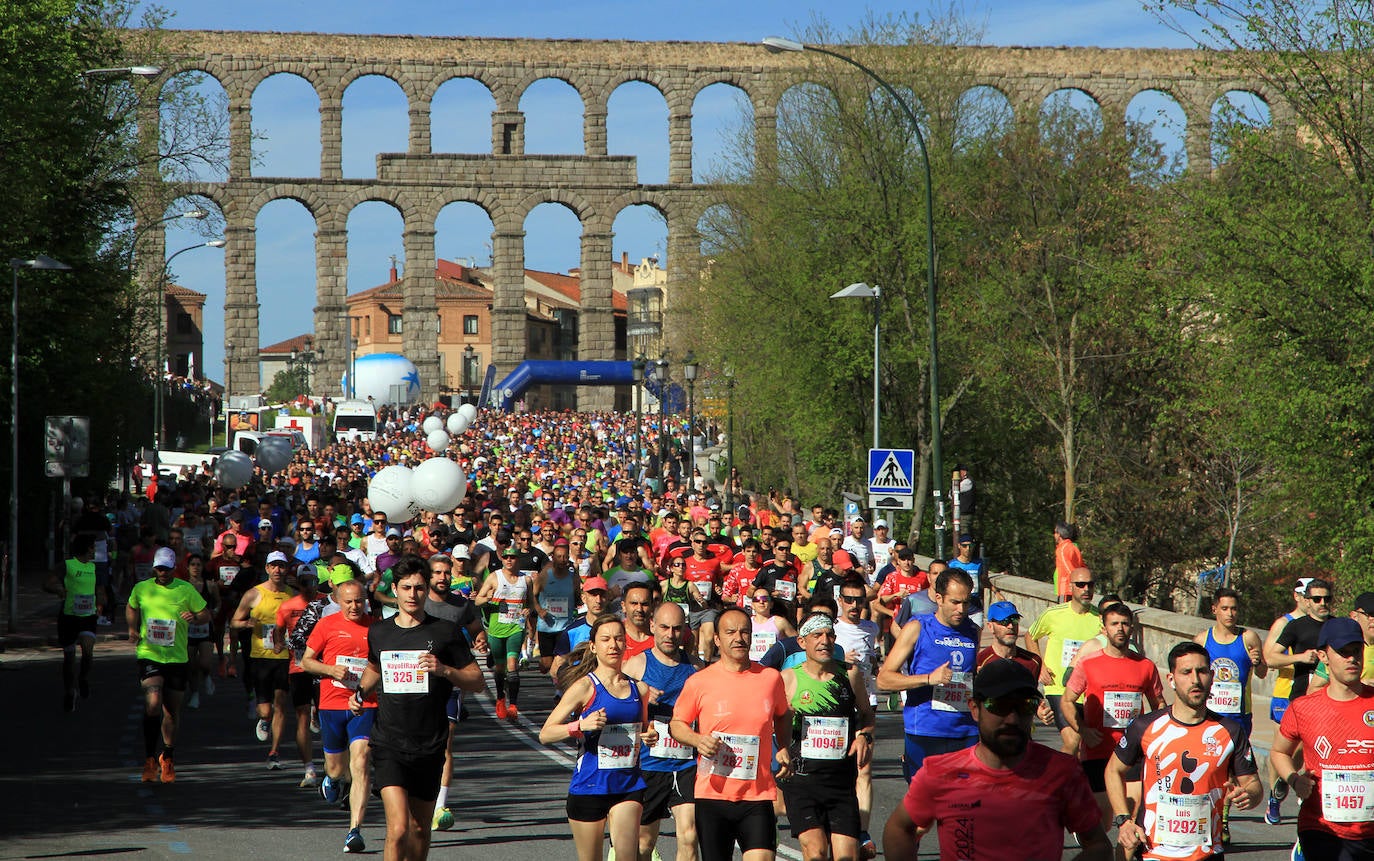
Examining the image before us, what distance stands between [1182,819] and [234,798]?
738cm

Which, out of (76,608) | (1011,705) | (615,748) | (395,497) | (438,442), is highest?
(438,442)

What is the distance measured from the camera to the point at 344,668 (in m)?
10.3

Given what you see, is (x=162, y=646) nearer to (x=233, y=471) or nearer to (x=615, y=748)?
(x=615, y=748)

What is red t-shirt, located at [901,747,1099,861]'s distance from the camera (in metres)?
4.76

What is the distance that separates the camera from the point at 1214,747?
22.8 feet

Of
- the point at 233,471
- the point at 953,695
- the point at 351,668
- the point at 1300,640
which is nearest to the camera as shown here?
the point at 953,695

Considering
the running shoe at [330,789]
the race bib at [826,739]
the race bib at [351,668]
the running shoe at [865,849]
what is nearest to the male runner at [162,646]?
the running shoe at [330,789]

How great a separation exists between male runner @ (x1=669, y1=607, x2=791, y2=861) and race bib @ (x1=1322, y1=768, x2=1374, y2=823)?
2.37 m

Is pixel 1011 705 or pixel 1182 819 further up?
pixel 1011 705

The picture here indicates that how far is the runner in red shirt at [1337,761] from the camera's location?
7.22m

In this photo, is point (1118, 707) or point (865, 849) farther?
point (1118, 707)

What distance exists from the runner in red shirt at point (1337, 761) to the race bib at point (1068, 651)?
296 cm

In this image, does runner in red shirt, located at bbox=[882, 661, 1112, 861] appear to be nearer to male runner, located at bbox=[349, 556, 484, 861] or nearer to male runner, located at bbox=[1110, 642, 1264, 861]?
male runner, located at bbox=[1110, 642, 1264, 861]

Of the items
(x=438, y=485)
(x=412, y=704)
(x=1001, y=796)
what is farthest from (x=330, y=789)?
(x=438, y=485)
